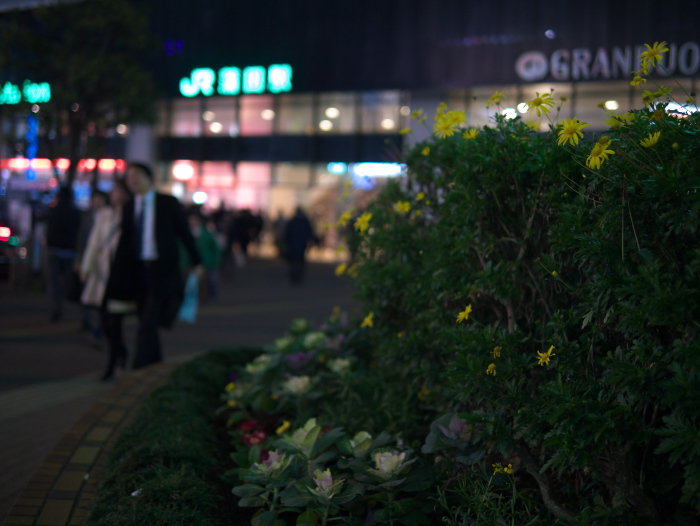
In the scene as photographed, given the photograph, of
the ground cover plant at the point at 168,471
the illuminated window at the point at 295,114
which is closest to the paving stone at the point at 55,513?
the ground cover plant at the point at 168,471

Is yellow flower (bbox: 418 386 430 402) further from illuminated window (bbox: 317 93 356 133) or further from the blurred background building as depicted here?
illuminated window (bbox: 317 93 356 133)

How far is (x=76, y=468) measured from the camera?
3717 millimetres

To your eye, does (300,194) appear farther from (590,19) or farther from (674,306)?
(674,306)

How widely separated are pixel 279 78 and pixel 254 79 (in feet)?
3.37

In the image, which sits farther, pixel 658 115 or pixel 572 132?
pixel 572 132

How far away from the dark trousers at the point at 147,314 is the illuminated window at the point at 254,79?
20.8 meters

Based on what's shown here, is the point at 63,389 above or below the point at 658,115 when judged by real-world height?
below

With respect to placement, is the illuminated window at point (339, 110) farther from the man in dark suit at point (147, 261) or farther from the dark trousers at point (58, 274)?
the man in dark suit at point (147, 261)

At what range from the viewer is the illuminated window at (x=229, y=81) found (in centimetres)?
2641

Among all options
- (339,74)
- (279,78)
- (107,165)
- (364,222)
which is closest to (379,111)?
(339,74)

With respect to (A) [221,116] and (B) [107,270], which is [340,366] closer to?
(B) [107,270]

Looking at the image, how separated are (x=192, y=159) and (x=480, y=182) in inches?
1130

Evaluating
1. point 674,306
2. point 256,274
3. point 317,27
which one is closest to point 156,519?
point 674,306

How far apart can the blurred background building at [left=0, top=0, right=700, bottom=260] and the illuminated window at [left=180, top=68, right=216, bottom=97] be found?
5cm
